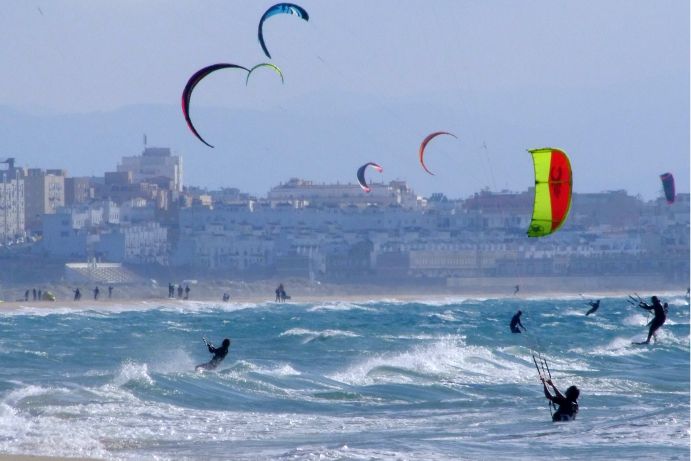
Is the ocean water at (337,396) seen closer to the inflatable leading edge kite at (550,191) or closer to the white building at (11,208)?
the inflatable leading edge kite at (550,191)

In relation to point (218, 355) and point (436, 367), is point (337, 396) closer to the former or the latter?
point (218, 355)

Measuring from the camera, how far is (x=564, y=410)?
15.2 m

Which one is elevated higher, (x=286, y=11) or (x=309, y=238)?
(x=286, y=11)

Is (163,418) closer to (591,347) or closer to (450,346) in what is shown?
(450,346)

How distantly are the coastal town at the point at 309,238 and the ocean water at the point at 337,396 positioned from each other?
55812 millimetres

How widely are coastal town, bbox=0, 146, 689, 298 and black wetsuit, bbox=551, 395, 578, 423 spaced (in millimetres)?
68210

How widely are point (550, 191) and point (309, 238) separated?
272ft

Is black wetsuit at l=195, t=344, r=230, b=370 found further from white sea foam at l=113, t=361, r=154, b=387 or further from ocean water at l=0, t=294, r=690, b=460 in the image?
white sea foam at l=113, t=361, r=154, b=387

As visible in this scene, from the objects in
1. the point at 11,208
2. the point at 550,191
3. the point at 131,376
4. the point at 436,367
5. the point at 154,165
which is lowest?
the point at 436,367

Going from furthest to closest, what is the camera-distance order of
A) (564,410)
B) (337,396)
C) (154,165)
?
(154,165), (337,396), (564,410)

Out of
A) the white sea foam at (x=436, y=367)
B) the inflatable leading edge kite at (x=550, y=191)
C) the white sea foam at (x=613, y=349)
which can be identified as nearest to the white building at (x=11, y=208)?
the white sea foam at (x=613, y=349)

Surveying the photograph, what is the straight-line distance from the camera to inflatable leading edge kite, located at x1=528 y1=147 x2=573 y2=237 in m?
14.0

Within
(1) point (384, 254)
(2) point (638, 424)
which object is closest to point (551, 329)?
(2) point (638, 424)

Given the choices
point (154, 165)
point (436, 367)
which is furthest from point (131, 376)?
point (154, 165)
